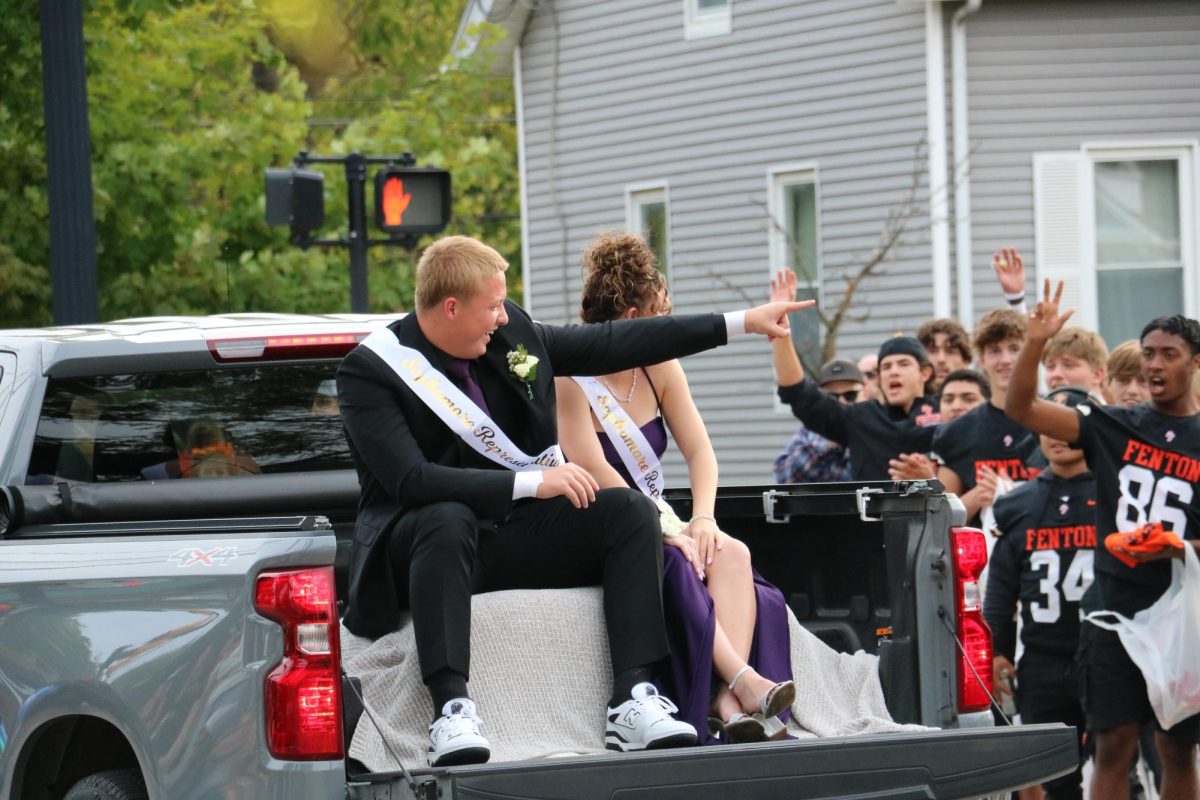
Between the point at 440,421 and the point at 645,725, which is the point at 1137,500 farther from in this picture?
the point at 440,421

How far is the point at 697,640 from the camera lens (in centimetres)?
504

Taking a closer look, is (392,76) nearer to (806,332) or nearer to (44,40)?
(806,332)

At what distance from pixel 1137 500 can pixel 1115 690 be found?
0.69m

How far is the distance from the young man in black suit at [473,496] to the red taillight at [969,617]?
33.1 inches

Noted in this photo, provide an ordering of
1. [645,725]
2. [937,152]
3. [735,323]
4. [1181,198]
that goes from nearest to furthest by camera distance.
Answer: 1. [645,725]
2. [735,323]
3. [1181,198]
4. [937,152]

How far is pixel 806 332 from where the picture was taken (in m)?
19.3

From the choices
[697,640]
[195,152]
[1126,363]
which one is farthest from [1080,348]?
[195,152]

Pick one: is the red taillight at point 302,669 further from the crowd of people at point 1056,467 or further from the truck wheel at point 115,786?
the crowd of people at point 1056,467

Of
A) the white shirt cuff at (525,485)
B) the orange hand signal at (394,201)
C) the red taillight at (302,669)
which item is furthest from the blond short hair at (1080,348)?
the orange hand signal at (394,201)

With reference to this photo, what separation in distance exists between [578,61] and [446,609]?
56.2ft

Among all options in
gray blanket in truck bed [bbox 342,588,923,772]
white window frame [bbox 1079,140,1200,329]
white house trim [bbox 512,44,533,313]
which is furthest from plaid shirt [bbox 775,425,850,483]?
white house trim [bbox 512,44,533,313]

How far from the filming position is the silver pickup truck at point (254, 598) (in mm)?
4125

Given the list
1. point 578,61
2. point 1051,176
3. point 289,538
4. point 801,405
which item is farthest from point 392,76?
point 289,538

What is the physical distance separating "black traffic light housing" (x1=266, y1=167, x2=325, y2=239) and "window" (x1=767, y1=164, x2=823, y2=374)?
7794mm
